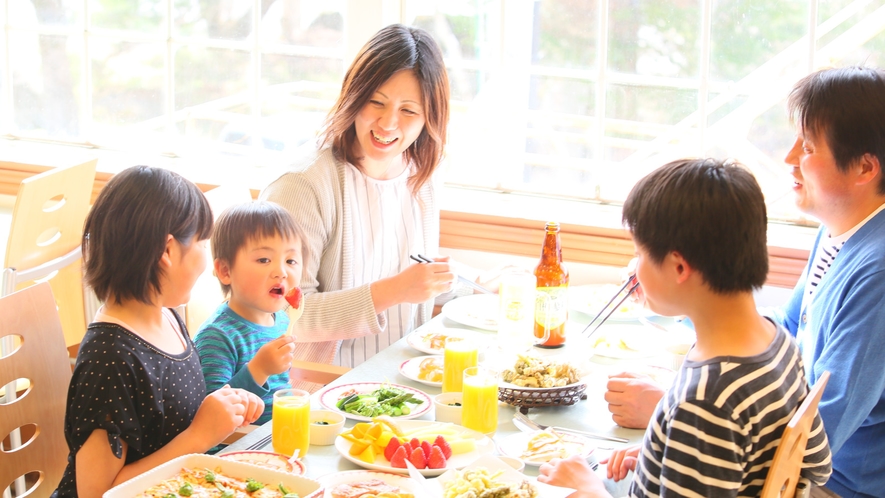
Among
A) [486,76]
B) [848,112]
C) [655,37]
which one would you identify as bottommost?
[848,112]

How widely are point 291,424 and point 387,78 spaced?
3.51ft

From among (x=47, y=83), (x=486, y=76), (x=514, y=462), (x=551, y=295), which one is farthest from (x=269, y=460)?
(x=47, y=83)

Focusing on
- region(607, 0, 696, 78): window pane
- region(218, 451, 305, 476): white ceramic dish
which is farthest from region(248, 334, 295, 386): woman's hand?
region(607, 0, 696, 78): window pane

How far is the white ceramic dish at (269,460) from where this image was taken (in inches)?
55.8

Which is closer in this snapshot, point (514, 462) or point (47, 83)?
point (514, 462)

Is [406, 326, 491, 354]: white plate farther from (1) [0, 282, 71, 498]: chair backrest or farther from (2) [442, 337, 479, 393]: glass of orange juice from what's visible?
(1) [0, 282, 71, 498]: chair backrest

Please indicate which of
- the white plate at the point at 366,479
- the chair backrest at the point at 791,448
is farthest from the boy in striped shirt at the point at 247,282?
the chair backrest at the point at 791,448

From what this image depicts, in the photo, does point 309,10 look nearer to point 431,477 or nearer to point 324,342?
point 324,342

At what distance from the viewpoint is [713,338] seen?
4.16 feet

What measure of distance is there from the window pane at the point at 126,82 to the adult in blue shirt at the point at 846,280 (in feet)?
8.58

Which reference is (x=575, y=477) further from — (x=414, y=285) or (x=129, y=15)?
(x=129, y=15)

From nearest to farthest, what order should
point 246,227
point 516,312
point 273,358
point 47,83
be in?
point 273,358, point 246,227, point 516,312, point 47,83

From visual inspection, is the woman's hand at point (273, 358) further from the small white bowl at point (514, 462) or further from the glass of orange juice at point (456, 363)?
the small white bowl at point (514, 462)

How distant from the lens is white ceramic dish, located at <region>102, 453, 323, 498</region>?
1.26 m
